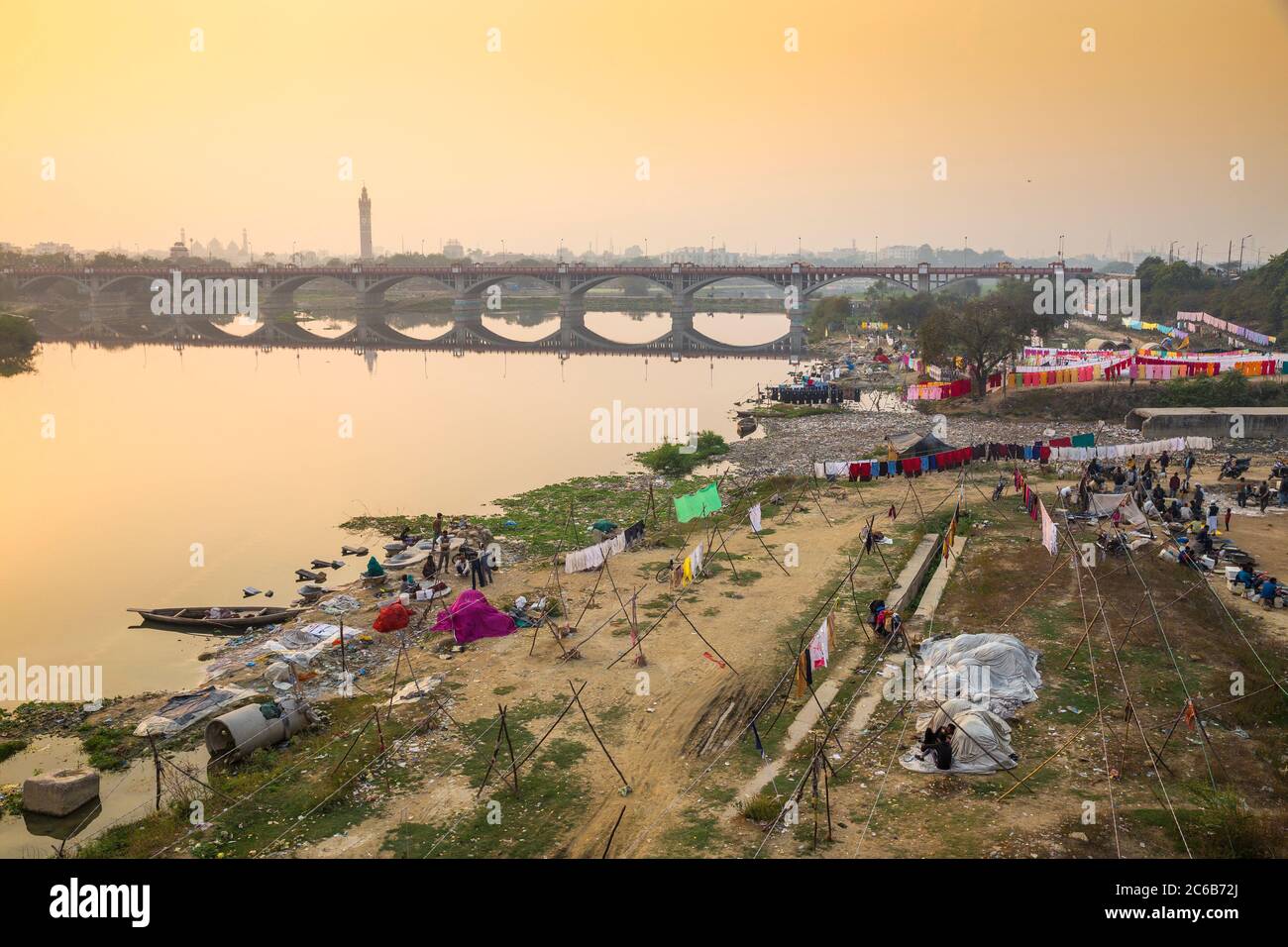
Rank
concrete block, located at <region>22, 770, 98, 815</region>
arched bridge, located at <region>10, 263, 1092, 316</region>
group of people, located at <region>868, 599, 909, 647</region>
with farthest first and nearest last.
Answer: arched bridge, located at <region>10, 263, 1092, 316</region>, group of people, located at <region>868, 599, 909, 647</region>, concrete block, located at <region>22, 770, 98, 815</region>

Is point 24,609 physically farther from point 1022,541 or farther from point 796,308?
point 796,308

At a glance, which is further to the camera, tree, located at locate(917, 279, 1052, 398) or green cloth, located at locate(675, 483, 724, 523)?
tree, located at locate(917, 279, 1052, 398)

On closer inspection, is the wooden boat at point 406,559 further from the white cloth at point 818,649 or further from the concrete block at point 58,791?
the white cloth at point 818,649

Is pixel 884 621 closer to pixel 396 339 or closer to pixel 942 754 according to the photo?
pixel 942 754

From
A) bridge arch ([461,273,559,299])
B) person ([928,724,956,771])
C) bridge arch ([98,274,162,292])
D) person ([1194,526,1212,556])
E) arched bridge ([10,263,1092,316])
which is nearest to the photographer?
person ([928,724,956,771])

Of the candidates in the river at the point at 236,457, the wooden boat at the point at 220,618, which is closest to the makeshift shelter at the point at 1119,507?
the river at the point at 236,457

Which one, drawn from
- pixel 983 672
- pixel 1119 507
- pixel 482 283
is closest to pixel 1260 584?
pixel 1119 507

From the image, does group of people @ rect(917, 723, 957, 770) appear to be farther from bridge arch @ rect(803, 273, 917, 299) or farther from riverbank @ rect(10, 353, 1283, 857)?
bridge arch @ rect(803, 273, 917, 299)

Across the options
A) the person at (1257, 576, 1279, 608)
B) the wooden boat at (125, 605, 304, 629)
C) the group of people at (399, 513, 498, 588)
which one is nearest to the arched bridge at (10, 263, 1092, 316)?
the group of people at (399, 513, 498, 588)
